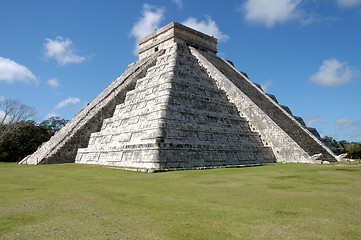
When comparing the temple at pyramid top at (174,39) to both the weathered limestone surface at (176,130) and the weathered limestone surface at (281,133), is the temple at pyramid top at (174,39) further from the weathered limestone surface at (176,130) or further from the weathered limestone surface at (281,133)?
the weathered limestone surface at (281,133)

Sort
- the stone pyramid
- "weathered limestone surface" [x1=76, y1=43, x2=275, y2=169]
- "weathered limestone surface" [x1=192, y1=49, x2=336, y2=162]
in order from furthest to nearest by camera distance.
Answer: "weathered limestone surface" [x1=192, y1=49, x2=336, y2=162], the stone pyramid, "weathered limestone surface" [x1=76, y1=43, x2=275, y2=169]

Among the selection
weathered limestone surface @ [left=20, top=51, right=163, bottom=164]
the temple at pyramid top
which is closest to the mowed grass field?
weathered limestone surface @ [left=20, top=51, right=163, bottom=164]

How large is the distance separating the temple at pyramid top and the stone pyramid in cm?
355

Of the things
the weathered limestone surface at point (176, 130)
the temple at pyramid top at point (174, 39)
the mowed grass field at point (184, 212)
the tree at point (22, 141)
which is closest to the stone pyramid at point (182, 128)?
the weathered limestone surface at point (176, 130)

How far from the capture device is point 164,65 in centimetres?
1619

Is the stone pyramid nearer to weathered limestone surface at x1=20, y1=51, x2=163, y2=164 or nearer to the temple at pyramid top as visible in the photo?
weathered limestone surface at x1=20, y1=51, x2=163, y2=164

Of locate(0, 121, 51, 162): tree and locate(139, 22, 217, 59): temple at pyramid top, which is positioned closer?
locate(139, 22, 217, 59): temple at pyramid top

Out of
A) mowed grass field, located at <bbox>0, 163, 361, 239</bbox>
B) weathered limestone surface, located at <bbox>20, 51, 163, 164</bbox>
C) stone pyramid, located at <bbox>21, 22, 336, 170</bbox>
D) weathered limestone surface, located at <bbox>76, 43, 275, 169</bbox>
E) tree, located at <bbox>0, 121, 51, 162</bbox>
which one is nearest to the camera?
mowed grass field, located at <bbox>0, 163, 361, 239</bbox>

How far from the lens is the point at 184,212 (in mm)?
3867

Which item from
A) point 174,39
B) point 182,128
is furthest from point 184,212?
point 174,39

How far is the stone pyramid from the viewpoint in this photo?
10445mm

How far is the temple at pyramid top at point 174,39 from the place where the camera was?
814 inches

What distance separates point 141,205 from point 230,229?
166 cm

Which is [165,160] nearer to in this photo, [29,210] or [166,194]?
[166,194]
